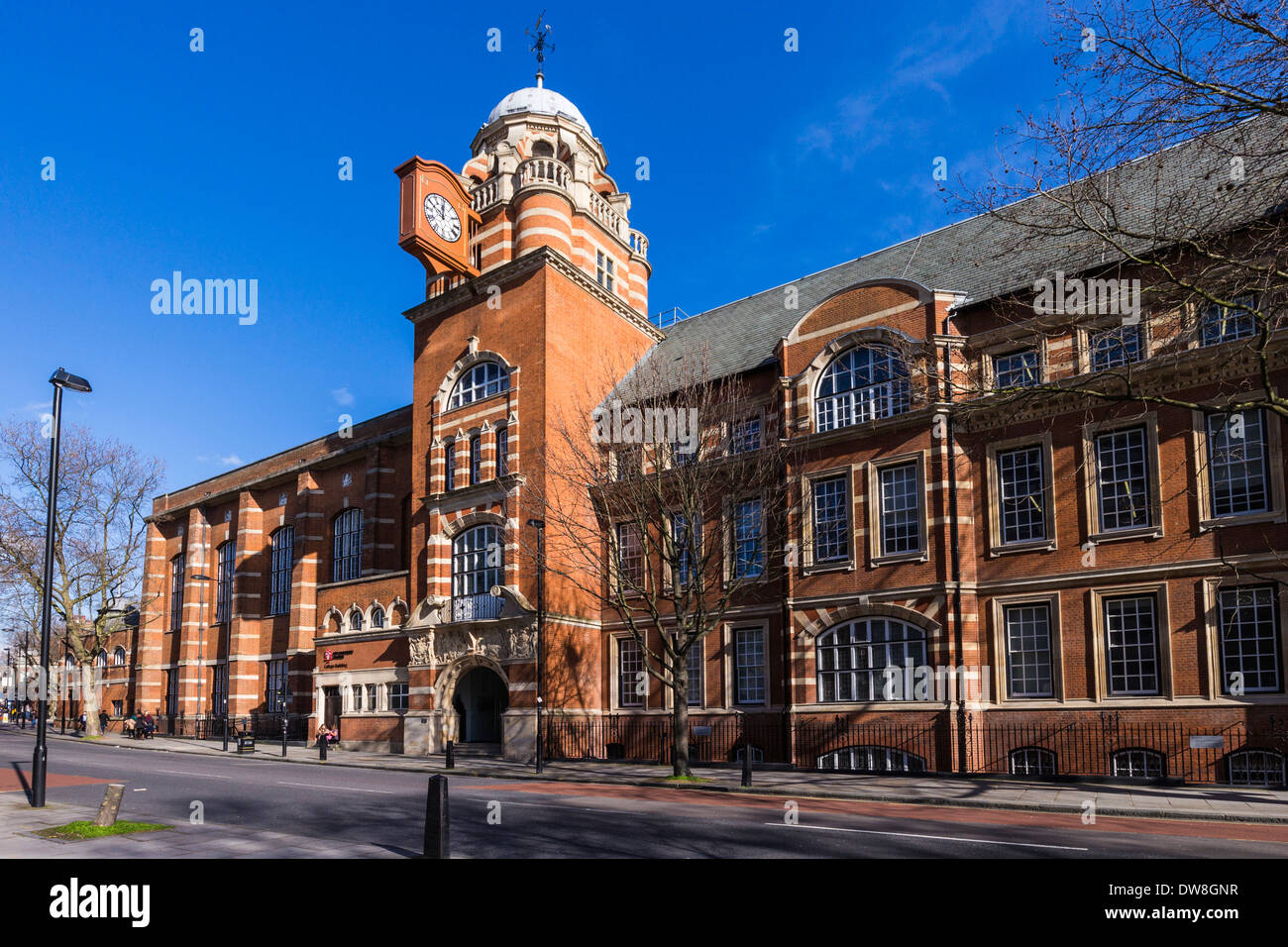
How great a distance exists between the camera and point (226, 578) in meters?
51.5

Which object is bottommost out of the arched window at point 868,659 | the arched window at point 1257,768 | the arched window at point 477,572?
the arched window at point 1257,768

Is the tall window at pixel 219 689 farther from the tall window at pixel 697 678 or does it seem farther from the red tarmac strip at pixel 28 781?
the tall window at pixel 697 678

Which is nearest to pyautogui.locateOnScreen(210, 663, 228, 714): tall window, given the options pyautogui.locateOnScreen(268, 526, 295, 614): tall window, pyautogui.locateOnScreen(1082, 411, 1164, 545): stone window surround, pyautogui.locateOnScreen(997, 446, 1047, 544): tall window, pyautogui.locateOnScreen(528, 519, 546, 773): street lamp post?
pyautogui.locateOnScreen(268, 526, 295, 614): tall window

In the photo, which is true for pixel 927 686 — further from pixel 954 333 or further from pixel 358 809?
pixel 358 809

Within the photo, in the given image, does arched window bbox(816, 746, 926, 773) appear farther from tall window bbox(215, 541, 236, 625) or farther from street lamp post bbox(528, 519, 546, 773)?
tall window bbox(215, 541, 236, 625)

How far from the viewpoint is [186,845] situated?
11938mm

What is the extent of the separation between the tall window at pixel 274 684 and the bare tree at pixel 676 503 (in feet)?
66.0

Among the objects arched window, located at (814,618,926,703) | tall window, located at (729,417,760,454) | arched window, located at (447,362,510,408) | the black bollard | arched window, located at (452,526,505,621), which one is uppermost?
arched window, located at (447,362,510,408)

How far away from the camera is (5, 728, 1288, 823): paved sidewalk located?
54.4 ft

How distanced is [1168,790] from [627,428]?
17545mm

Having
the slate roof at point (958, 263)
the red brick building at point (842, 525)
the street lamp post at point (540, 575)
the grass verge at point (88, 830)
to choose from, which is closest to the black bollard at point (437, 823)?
the grass verge at point (88, 830)

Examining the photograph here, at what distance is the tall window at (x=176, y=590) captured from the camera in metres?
54.4

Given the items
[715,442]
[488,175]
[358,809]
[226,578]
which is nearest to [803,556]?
[715,442]

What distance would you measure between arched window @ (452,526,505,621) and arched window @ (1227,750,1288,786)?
21.4 m
